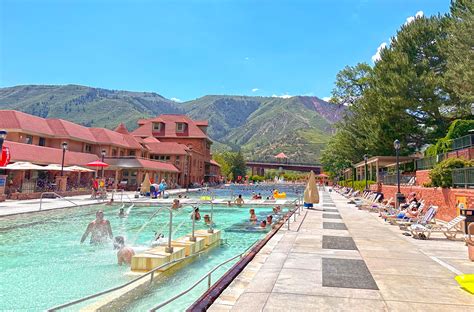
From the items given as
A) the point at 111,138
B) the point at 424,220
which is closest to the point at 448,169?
the point at 424,220

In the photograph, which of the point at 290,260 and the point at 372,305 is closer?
the point at 372,305

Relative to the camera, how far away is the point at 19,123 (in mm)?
31797

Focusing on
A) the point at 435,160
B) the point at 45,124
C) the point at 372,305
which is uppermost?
the point at 45,124

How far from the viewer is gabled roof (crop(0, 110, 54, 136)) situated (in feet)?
103

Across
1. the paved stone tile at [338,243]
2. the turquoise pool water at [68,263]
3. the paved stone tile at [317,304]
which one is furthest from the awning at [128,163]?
the paved stone tile at [317,304]

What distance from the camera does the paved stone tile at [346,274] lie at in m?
5.45

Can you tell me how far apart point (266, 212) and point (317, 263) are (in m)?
15.6

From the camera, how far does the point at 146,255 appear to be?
23.2ft

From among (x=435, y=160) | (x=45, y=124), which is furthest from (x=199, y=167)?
(x=435, y=160)

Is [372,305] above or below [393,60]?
below

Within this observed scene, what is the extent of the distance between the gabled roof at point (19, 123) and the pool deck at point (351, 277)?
3238 cm

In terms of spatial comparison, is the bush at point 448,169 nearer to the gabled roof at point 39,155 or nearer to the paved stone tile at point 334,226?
the paved stone tile at point 334,226

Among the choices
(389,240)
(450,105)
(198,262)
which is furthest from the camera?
(450,105)

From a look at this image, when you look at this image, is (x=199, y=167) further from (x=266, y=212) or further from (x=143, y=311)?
(x=143, y=311)
